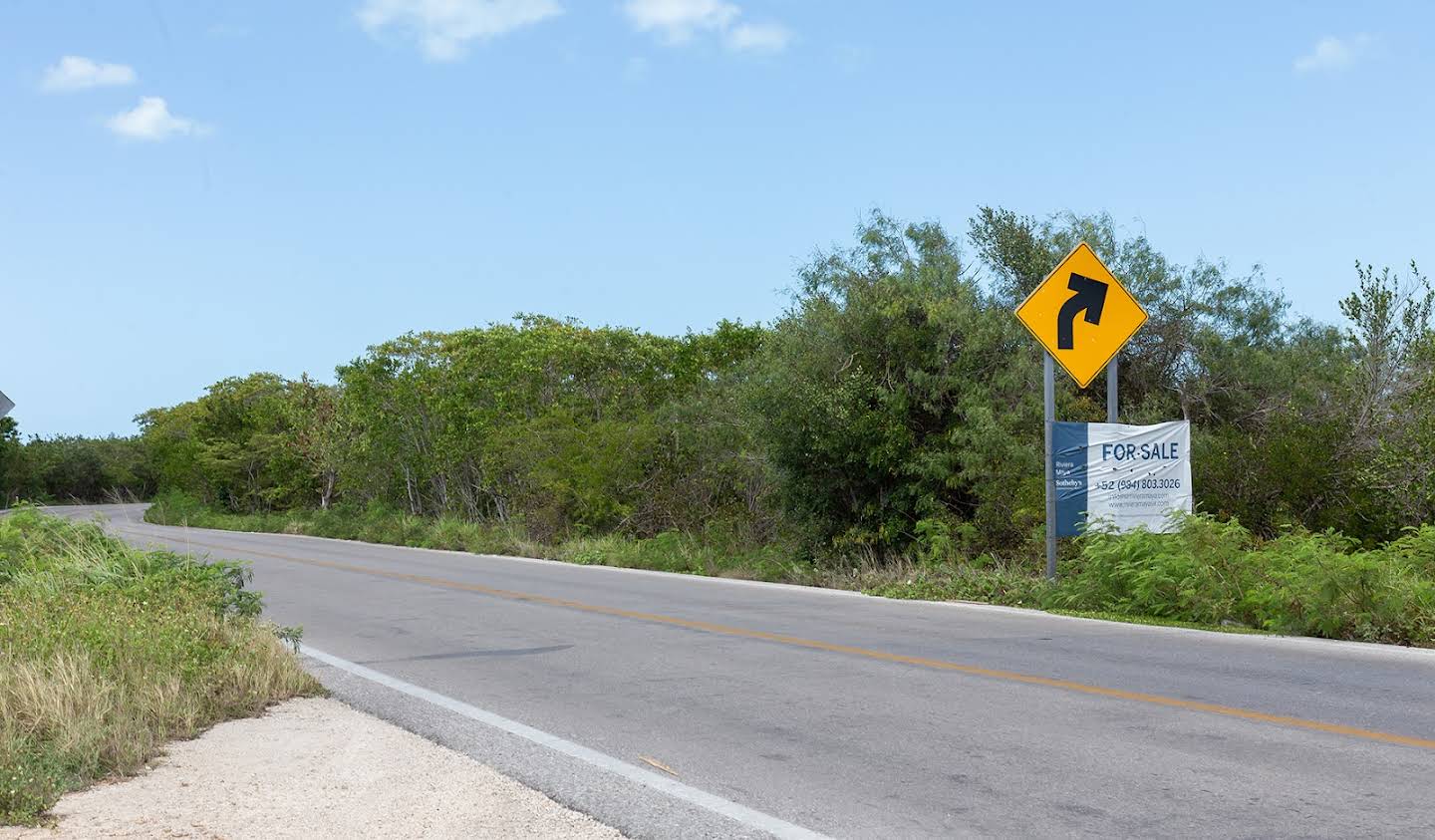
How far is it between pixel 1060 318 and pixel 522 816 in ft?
37.9

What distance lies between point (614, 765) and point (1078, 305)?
10814 mm

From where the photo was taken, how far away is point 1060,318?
15234 mm

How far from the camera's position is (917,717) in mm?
7414

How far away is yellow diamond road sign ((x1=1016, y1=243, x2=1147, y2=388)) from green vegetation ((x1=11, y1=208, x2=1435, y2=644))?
216cm

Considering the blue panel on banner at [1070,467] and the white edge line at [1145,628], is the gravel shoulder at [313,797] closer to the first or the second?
the white edge line at [1145,628]

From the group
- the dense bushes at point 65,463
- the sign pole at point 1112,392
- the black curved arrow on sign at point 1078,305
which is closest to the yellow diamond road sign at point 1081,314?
the black curved arrow on sign at point 1078,305

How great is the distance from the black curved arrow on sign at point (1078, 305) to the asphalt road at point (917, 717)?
3788 mm

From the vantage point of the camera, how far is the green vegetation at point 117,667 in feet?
20.3

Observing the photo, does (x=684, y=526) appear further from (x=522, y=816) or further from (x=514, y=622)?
(x=522, y=816)

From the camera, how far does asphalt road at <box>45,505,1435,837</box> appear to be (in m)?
5.37

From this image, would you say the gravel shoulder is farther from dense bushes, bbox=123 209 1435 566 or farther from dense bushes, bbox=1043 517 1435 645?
dense bushes, bbox=123 209 1435 566

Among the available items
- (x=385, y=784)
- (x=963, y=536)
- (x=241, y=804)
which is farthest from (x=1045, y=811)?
(x=963, y=536)

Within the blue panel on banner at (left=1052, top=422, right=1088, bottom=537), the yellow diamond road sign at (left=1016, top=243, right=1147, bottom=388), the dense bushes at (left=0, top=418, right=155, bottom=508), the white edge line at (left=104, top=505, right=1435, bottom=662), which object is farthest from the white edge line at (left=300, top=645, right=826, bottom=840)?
the dense bushes at (left=0, top=418, right=155, bottom=508)

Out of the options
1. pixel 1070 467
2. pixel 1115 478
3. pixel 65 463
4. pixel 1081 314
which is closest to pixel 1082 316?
pixel 1081 314
